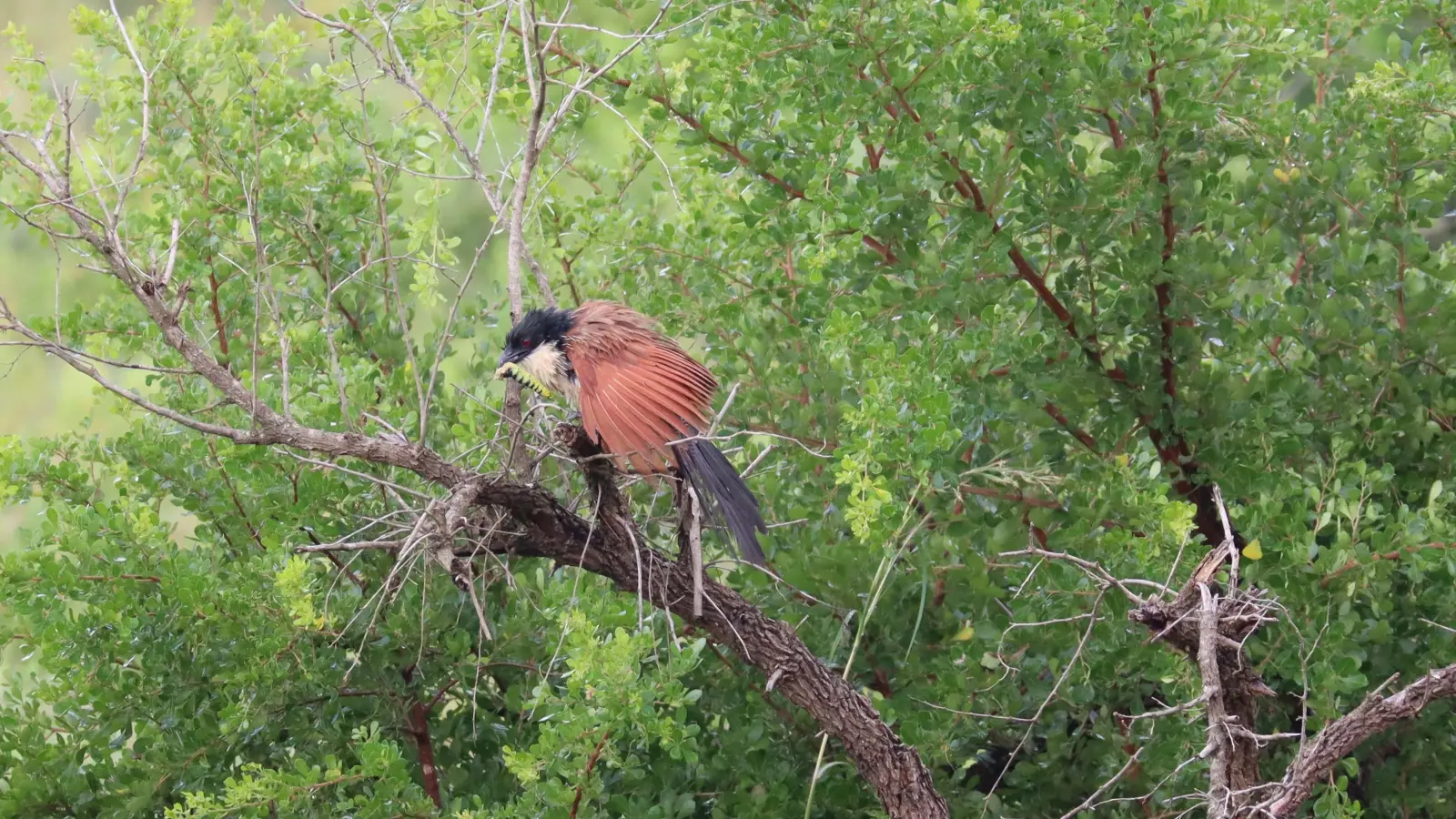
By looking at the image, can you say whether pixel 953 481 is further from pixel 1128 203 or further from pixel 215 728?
pixel 215 728

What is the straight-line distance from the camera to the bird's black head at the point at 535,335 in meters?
2.60

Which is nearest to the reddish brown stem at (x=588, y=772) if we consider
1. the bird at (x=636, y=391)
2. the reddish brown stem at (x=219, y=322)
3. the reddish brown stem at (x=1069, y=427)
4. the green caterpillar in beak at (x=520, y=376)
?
the bird at (x=636, y=391)

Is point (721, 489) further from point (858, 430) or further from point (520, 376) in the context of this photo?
point (520, 376)

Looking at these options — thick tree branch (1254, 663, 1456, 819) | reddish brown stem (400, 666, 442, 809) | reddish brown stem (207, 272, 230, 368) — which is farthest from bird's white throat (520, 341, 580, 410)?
thick tree branch (1254, 663, 1456, 819)

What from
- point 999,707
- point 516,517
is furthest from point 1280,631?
point 516,517

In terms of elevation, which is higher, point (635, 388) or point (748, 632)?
point (635, 388)

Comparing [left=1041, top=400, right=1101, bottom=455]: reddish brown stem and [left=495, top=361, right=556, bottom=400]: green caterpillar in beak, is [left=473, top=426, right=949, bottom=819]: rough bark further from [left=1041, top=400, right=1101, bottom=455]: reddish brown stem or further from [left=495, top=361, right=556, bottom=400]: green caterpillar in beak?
[left=1041, top=400, right=1101, bottom=455]: reddish brown stem

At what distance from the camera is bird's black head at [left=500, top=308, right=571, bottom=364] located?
260 cm

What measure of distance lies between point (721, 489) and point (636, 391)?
0.72ft

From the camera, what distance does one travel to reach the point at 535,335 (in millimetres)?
2623

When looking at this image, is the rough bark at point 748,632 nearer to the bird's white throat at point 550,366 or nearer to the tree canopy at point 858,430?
the tree canopy at point 858,430

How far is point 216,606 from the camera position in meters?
2.70

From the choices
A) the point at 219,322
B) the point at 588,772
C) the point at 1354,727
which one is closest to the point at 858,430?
the point at 588,772

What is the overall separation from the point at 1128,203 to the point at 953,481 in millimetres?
701
